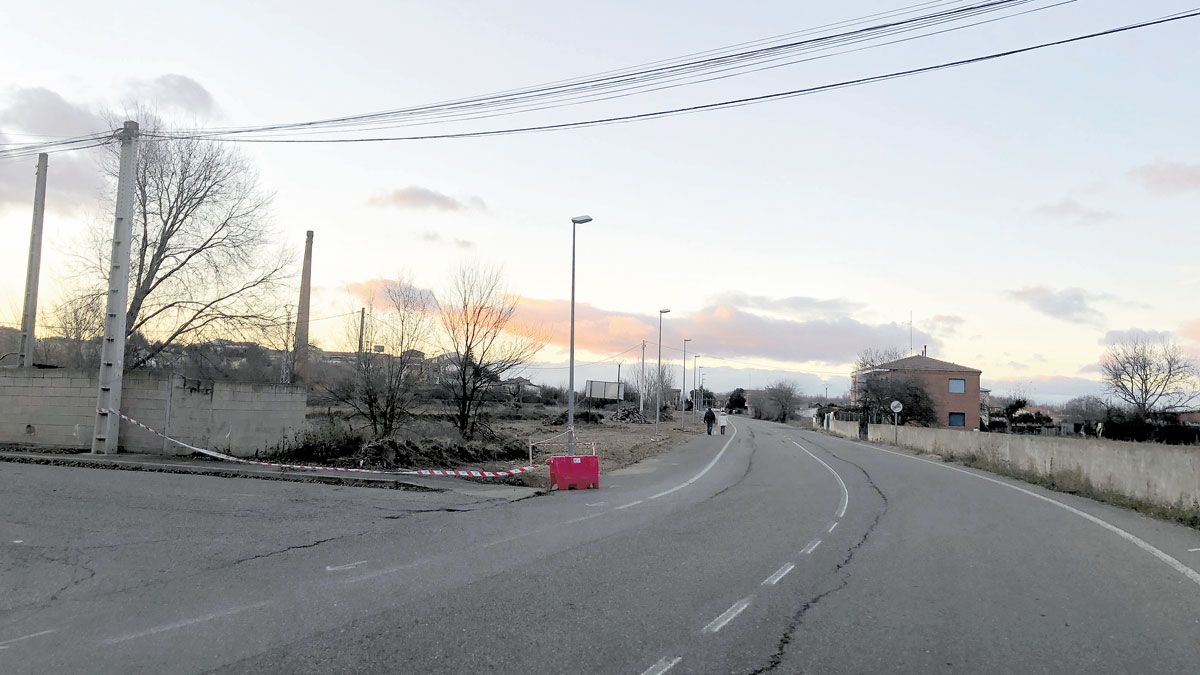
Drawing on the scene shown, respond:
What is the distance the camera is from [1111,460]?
19.2 meters

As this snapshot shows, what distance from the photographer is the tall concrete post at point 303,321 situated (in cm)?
3959

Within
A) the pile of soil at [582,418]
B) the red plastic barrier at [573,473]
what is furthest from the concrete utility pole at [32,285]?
the pile of soil at [582,418]

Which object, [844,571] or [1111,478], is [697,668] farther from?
[1111,478]

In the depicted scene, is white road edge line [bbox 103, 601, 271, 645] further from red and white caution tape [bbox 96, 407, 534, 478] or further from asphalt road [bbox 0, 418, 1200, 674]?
red and white caution tape [bbox 96, 407, 534, 478]

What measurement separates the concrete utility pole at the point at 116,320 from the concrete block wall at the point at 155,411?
2.27ft

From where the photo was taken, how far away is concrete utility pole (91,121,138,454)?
67.3 feet

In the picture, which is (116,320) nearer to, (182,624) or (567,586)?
(182,624)

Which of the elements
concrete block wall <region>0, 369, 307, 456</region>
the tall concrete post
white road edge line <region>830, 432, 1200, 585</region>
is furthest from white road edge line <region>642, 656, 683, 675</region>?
the tall concrete post

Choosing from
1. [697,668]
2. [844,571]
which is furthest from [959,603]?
[697,668]

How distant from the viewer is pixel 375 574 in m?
8.42

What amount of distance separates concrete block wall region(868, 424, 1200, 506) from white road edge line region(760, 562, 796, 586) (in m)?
10.2

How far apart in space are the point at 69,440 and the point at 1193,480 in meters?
26.5

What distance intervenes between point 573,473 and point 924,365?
82.8 m

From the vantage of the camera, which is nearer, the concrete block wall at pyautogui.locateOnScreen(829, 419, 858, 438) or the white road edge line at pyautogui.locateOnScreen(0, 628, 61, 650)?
the white road edge line at pyautogui.locateOnScreen(0, 628, 61, 650)
